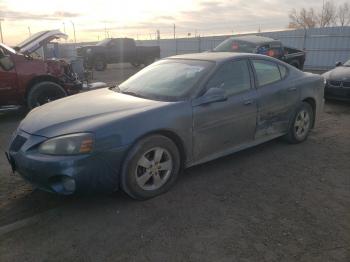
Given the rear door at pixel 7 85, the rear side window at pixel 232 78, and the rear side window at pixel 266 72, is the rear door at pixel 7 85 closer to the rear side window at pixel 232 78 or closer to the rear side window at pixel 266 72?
the rear side window at pixel 232 78

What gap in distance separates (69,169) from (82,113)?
731 millimetres

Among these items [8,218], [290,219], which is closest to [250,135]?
[290,219]

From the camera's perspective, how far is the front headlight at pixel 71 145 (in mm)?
3299

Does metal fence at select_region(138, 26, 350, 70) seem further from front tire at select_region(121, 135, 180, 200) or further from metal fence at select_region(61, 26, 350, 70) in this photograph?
front tire at select_region(121, 135, 180, 200)

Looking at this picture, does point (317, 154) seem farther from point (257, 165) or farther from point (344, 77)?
point (344, 77)

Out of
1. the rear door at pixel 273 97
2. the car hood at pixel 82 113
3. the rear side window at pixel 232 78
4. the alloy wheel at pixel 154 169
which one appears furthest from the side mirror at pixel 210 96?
the rear door at pixel 273 97

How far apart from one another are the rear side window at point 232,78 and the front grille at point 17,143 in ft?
7.01

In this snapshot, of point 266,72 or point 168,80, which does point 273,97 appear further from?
point 168,80

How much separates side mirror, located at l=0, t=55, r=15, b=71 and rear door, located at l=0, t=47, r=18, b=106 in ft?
0.11

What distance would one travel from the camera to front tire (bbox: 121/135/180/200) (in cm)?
355

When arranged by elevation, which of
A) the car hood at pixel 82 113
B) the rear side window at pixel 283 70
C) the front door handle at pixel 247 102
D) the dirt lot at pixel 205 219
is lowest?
the dirt lot at pixel 205 219

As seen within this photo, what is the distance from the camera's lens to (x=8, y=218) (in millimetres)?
3436

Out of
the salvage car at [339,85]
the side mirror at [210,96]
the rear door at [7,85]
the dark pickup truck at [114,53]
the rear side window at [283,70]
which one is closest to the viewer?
the side mirror at [210,96]

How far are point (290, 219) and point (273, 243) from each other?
0.47 metres
